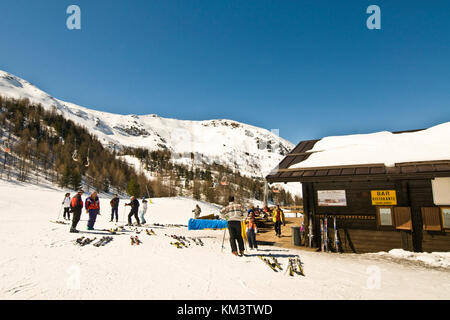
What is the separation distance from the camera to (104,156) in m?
114

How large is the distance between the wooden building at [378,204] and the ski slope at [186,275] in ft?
4.04

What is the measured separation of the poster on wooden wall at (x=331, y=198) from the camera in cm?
1010

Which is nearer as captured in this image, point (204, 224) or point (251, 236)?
point (251, 236)

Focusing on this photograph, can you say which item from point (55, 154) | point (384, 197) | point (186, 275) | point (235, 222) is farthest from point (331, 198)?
point (55, 154)

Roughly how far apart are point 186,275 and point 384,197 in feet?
26.9

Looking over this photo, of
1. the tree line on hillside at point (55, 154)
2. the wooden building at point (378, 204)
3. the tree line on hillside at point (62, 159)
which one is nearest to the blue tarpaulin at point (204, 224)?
the wooden building at point (378, 204)

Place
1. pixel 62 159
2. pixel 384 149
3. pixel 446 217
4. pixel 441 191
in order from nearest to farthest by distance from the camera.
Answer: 1. pixel 446 217
2. pixel 441 191
3. pixel 384 149
4. pixel 62 159

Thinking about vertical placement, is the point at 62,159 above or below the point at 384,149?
→ above

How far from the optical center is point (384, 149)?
10.5 m

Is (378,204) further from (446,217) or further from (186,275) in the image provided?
(186,275)

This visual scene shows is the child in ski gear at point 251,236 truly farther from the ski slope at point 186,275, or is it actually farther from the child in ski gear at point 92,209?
the child in ski gear at point 92,209

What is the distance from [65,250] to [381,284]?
8.78 metres
